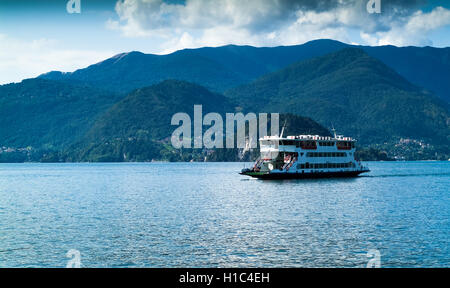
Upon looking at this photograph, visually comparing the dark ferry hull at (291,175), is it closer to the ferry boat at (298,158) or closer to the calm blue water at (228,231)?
the ferry boat at (298,158)

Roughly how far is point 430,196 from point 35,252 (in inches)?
2293

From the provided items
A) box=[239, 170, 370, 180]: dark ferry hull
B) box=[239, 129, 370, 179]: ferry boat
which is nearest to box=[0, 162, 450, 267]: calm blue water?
box=[239, 170, 370, 180]: dark ferry hull

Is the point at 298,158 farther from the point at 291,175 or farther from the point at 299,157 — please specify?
the point at 291,175

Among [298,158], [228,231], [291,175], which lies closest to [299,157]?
[298,158]

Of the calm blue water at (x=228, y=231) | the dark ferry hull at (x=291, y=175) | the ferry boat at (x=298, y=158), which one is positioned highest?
the ferry boat at (x=298, y=158)

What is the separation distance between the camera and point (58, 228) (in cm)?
4588

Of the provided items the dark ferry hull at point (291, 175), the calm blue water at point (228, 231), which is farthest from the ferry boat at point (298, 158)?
the calm blue water at point (228, 231)

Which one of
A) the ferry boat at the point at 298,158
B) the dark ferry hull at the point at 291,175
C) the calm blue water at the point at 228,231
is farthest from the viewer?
the ferry boat at the point at 298,158

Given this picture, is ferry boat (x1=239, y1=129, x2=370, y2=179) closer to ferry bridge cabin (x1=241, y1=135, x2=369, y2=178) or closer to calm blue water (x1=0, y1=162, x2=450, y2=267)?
ferry bridge cabin (x1=241, y1=135, x2=369, y2=178)

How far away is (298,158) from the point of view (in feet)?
354

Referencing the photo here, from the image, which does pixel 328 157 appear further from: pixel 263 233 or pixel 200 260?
pixel 200 260

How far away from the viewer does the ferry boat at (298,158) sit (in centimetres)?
10581

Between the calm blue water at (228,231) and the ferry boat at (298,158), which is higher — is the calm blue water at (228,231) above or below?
below
